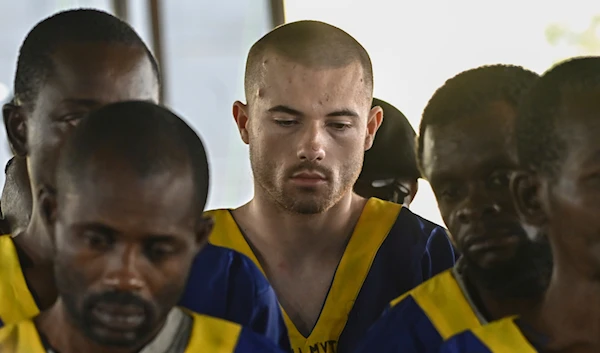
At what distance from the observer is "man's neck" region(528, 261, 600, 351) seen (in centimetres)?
90

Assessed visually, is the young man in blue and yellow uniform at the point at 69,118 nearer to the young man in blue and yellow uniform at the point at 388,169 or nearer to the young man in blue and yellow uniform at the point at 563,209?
the young man in blue and yellow uniform at the point at 563,209

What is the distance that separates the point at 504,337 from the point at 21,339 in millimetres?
444

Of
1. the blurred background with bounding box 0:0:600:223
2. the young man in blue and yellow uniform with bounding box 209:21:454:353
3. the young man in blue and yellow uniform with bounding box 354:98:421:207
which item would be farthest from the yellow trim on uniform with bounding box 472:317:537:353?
the blurred background with bounding box 0:0:600:223

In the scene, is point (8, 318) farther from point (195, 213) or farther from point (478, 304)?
point (478, 304)

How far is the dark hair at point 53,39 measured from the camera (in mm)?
1105

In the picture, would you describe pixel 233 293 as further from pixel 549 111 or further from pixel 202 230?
pixel 549 111

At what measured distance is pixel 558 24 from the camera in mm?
→ 3271

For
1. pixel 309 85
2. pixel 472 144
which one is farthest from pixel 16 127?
pixel 472 144

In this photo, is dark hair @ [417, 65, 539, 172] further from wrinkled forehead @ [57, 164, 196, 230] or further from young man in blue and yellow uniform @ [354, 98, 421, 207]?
young man in blue and yellow uniform @ [354, 98, 421, 207]

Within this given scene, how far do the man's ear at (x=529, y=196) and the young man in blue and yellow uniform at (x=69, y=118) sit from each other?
35cm

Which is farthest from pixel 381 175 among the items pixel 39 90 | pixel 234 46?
pixel 234 46

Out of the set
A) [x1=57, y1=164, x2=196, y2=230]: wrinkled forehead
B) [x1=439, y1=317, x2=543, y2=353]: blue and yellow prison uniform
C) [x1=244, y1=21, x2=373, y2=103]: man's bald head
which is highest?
[x1=244, y1=21, x2=373, y2=103]: man's bald head

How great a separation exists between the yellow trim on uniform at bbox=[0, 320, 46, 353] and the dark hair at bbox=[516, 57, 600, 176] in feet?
1.61

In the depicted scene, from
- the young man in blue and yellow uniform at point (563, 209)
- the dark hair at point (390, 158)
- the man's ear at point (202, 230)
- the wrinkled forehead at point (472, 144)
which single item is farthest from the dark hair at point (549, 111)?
the dark hair at point (390, 158)
